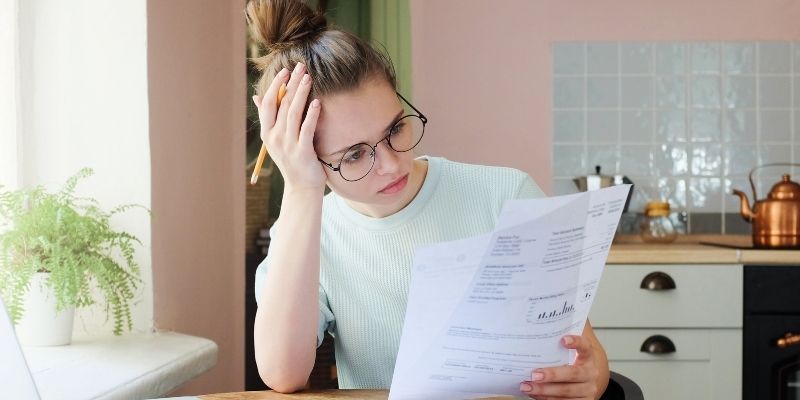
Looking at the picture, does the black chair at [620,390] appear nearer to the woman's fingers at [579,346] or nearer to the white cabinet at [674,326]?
the woman's fingers at [579,346]

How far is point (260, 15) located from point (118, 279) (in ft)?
2.20

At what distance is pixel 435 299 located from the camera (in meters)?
0.99

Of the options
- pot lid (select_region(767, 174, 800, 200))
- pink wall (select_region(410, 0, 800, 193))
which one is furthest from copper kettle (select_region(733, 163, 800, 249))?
pink wall (select_region(410, 0, 800, 193))

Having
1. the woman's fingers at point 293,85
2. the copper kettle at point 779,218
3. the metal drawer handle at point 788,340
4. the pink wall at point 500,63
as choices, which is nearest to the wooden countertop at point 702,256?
the copper kettle at point 779,218

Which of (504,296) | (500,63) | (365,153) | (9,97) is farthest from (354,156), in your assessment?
(500,63)

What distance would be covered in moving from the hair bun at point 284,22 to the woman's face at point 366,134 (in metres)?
0.12

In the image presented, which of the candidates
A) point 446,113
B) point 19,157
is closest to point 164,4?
point 19,157

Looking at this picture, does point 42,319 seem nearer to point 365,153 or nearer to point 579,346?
point 365,153

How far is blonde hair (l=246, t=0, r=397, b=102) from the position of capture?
1308mm

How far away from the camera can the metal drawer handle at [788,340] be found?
305 centimetres

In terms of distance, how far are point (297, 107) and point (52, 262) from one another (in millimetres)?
682

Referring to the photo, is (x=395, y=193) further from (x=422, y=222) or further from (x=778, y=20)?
(x=778, y=20)

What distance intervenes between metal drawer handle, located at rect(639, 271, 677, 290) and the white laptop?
7.75ft

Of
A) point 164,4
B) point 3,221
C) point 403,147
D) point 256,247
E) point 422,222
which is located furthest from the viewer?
point 256,247
